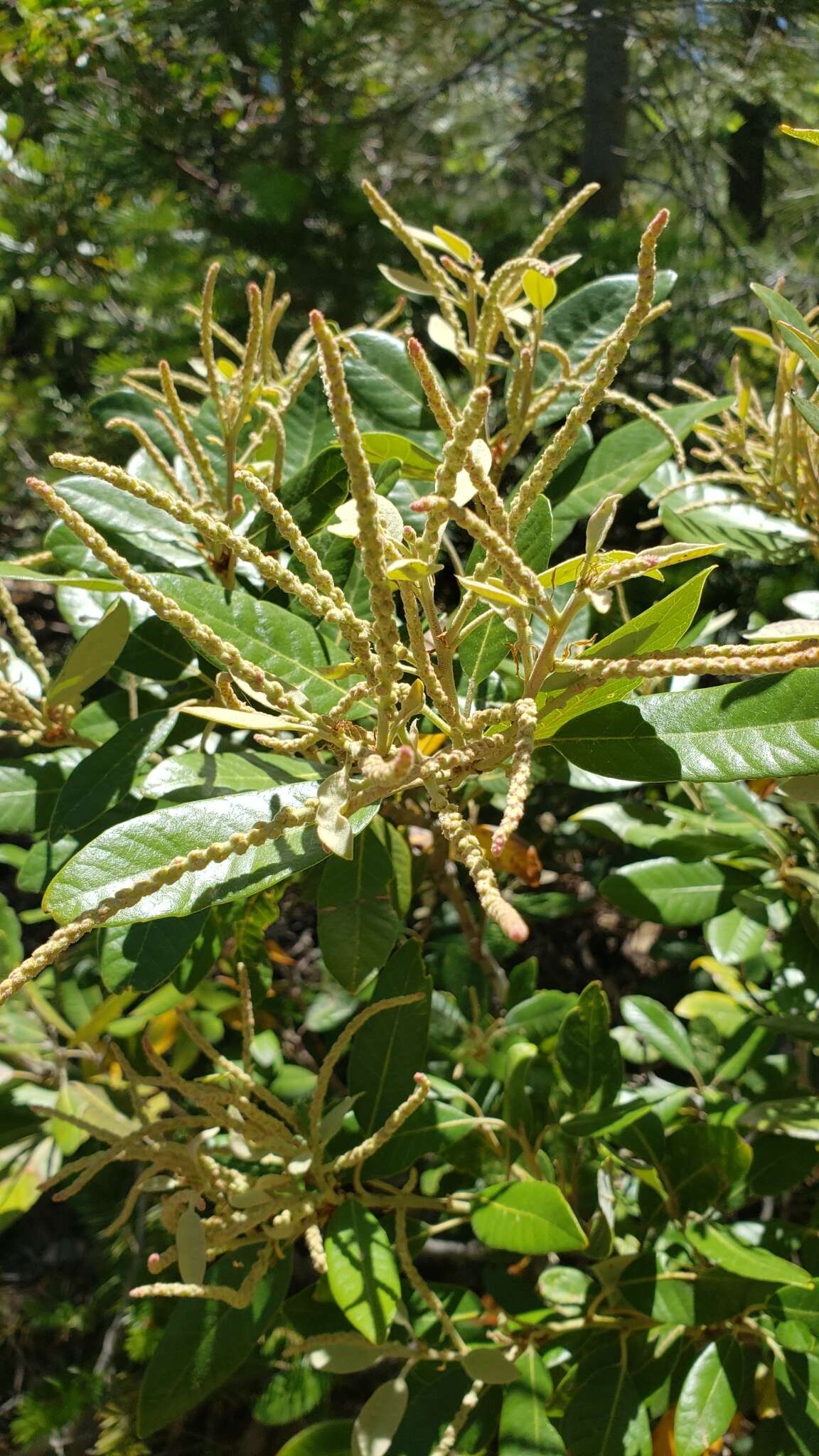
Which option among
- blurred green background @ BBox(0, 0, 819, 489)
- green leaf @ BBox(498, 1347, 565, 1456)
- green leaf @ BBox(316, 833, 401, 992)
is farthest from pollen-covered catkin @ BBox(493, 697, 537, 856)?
blurred green background @ BBox(0, 0, 819, 489)

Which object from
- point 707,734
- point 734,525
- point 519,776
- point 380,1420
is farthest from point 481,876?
point 734,525

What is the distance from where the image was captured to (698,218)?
271cm

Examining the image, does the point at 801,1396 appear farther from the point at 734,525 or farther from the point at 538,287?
the point at 538,287

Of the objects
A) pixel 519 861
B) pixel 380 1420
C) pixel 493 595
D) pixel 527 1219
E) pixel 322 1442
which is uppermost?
pixel 493 595

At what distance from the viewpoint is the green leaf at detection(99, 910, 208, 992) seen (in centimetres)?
75

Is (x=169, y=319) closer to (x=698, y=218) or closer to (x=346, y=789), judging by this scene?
(x=698, y=218)

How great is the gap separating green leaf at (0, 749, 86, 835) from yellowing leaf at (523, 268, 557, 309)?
0.67 m

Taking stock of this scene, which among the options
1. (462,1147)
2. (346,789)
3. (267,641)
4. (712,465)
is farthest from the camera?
(712,465)

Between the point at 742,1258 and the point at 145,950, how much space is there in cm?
68

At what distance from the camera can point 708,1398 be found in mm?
925

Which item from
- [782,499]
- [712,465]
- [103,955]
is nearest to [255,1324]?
[103,955]

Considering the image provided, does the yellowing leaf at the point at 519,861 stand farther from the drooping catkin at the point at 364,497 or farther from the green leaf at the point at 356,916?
the drooping catkin at the point at 364,497

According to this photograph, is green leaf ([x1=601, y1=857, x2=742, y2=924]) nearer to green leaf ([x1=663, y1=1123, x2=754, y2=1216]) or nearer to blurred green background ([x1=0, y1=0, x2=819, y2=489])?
green leaf ([x1=663, y1=1123, x2=754, y2=1216])

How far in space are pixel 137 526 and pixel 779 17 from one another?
229 cm
